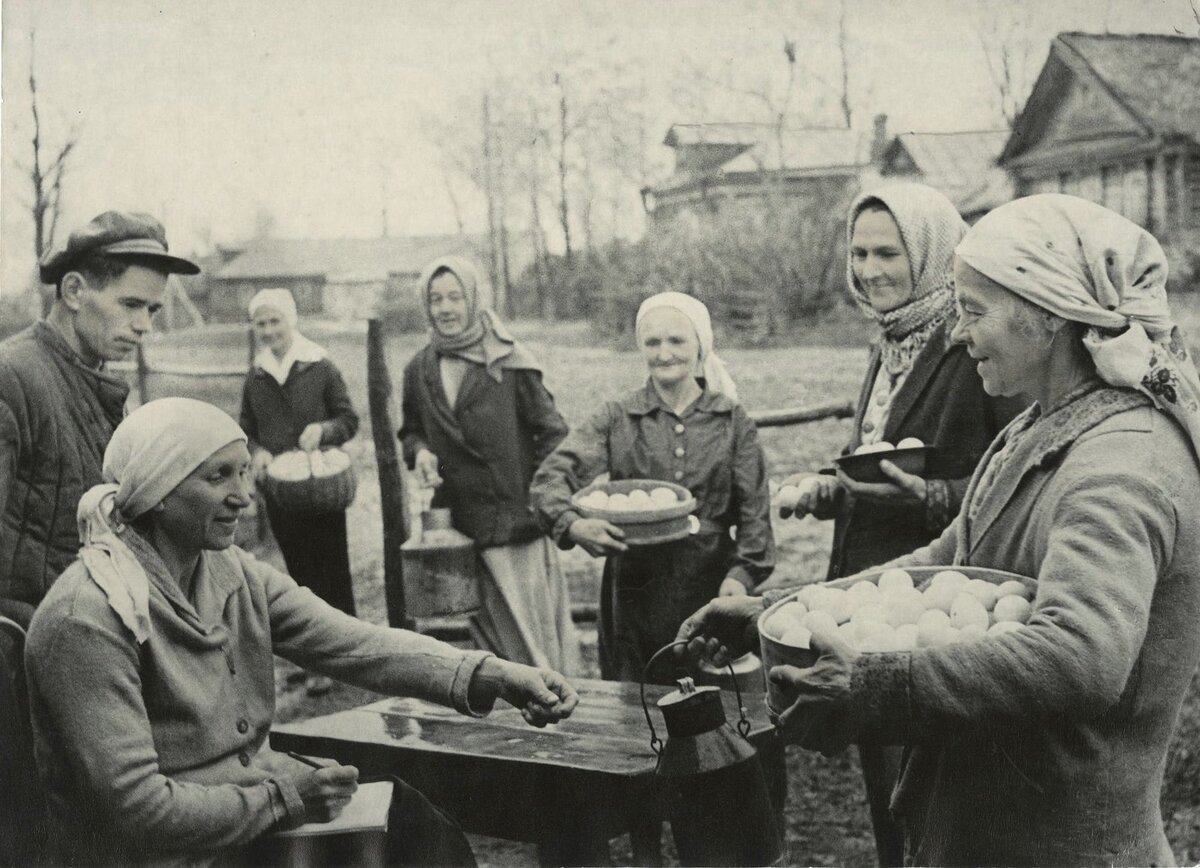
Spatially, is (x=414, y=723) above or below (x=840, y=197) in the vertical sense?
below

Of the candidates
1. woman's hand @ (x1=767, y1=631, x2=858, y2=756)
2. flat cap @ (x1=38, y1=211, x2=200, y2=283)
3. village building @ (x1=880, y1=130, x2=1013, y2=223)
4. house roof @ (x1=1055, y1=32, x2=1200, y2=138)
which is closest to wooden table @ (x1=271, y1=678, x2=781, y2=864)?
woman's hand @ (x1=767, y1=631, x2=858, y2=756)

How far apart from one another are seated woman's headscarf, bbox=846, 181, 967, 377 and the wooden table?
4.09 feet

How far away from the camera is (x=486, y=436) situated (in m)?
4.87

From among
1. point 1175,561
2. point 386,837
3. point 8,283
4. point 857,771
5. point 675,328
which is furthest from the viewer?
point 857,771

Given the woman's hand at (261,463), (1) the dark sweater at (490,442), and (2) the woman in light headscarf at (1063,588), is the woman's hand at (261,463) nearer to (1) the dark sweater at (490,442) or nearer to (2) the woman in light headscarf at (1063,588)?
(1) the dark sweater at (490,442)

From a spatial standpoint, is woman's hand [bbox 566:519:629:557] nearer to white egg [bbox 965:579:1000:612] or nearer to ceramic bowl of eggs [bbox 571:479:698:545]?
ceramic bowl of eggs [bbox 571:479:698:545]

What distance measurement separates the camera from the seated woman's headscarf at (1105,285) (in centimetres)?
223

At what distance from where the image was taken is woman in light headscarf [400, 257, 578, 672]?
191 inches

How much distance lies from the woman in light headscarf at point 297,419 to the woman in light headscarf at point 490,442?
38 centimetres

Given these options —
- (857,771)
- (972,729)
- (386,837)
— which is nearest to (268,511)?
(386,837)

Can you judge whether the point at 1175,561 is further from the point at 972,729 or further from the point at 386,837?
the point at 386,837

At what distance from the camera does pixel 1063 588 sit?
80.8 inches

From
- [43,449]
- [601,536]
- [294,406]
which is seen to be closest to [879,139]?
[601,536]

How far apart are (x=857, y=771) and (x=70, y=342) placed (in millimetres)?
3374
